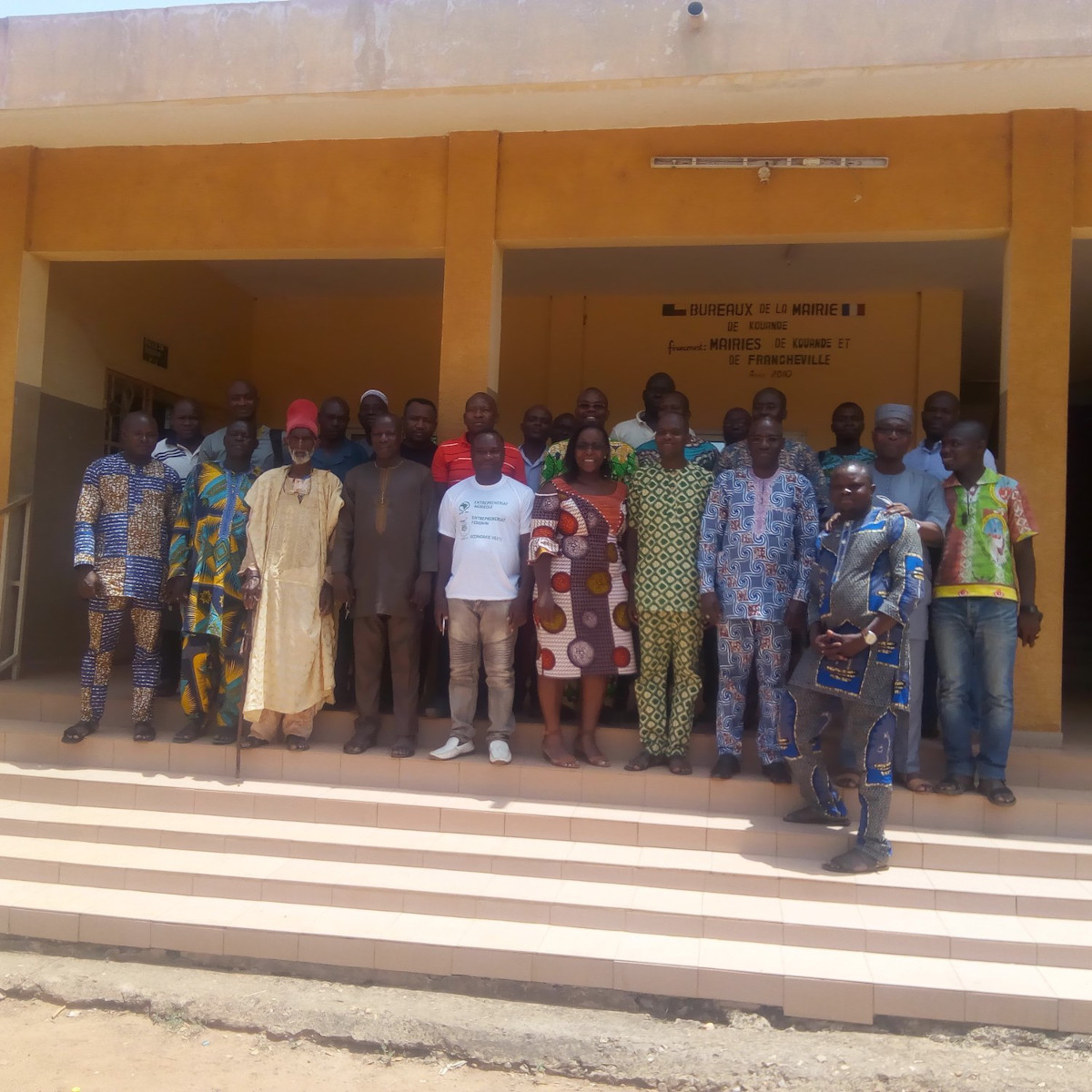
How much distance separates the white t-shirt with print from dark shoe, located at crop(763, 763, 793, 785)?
1452 millimetres

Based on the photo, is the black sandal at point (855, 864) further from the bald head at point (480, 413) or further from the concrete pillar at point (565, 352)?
the concrete pillar at point (565, 352)

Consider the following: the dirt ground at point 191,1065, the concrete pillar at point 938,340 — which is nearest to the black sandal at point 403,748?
the dirt ground at point 191,1065

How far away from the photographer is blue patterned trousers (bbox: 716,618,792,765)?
4.61 meters

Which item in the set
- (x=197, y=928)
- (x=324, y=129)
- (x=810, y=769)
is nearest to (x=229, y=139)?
(x=324, y=129)

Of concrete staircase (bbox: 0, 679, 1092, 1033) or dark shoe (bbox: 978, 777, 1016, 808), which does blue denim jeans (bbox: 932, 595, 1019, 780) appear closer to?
dark shoe (bbox: 978, 777, 1016, 808)

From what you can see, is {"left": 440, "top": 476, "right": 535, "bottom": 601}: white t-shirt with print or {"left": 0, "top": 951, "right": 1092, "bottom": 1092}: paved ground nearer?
{"left": 0, "top": 951, "right": 1092, "bottom": 1092}: paved ground

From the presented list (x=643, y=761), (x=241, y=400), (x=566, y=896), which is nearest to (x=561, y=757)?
(x=643, y=761)

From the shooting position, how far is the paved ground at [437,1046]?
3273 mm

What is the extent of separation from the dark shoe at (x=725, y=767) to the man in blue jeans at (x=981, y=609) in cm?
90

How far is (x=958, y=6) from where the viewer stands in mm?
4730

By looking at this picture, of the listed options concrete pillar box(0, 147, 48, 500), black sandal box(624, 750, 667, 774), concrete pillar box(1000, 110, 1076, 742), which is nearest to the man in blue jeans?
concrete pillar box(1000, 110, 1076, 742)

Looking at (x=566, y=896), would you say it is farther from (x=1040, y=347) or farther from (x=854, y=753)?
(x=1040, y=347)

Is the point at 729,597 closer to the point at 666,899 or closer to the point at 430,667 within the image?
the point at 666,899

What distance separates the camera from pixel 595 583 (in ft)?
16.1
